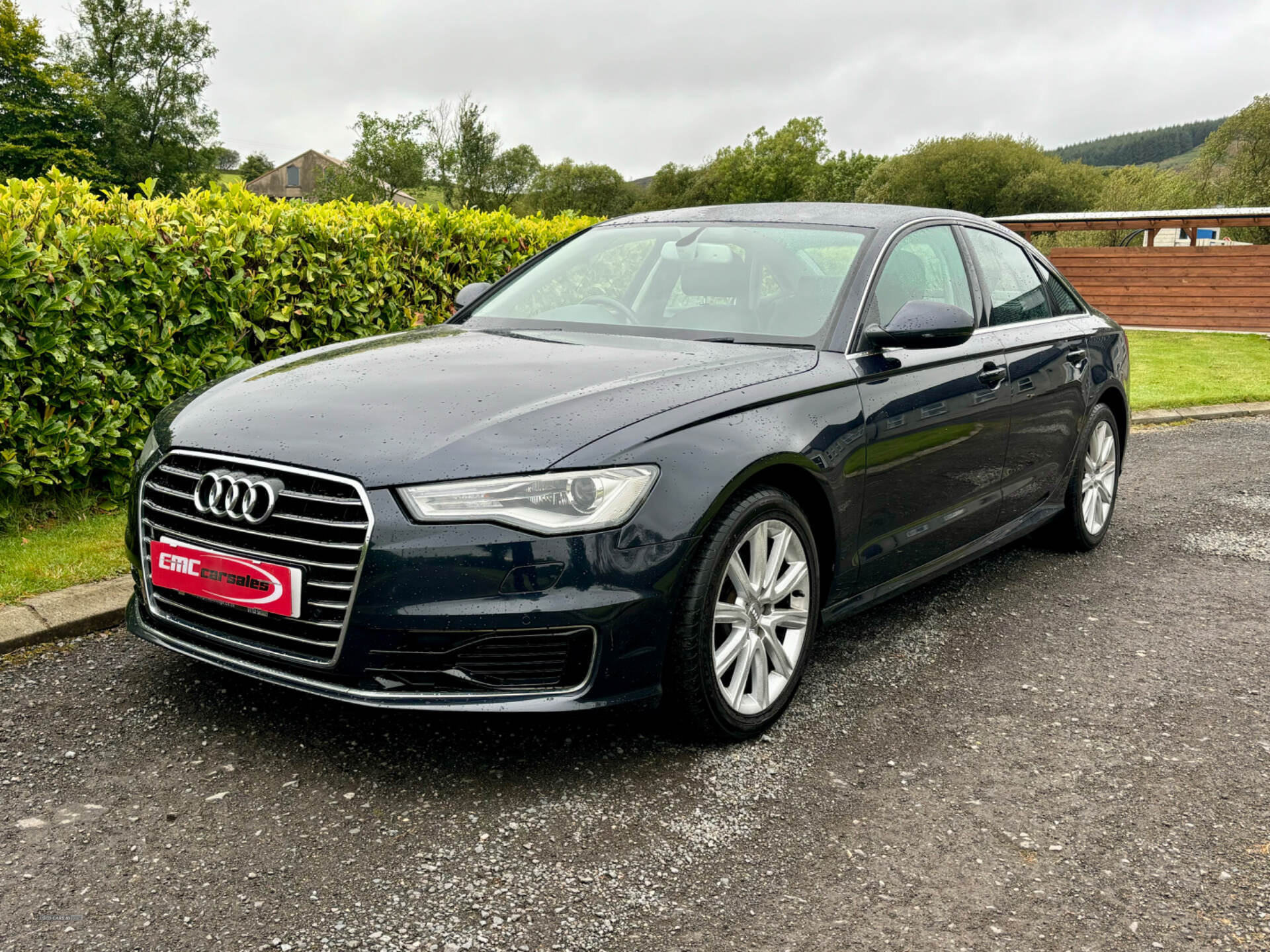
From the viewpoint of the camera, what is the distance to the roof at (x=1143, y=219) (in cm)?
2136

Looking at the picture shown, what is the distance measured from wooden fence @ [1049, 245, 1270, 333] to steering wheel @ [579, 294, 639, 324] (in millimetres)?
19248

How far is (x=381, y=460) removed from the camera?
9.69 ft

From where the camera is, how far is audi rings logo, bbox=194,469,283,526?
300 centimetres

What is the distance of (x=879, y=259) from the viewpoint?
4273 mm

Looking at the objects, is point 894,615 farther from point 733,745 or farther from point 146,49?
point 146,49

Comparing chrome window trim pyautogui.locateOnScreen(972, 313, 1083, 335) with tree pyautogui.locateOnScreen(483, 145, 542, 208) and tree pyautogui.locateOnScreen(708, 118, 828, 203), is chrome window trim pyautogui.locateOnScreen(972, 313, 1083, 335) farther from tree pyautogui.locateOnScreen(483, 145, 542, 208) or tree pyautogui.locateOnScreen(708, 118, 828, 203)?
tree pyautogui.locateOnScreen(708, 118, 828, 203)

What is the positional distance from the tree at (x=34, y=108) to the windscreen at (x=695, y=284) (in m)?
58.4

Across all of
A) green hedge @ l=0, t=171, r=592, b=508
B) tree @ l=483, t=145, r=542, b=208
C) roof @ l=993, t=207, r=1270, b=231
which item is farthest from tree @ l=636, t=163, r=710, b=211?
green hedge @ l=0, t=171, r=592, b=508

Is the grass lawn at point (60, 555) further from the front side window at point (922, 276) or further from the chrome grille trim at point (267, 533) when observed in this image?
the front side window at point (922, 276)

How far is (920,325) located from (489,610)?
184cm

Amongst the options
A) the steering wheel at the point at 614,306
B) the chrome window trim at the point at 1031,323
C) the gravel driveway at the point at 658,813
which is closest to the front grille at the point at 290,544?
the gravel driveway at the point at 658,813

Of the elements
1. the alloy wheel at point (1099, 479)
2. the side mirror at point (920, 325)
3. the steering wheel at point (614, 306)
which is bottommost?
the alloy wheel at point (1099, 479)

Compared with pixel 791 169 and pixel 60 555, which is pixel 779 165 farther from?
pixel 60 555

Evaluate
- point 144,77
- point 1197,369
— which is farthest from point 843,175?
point 1197,369
